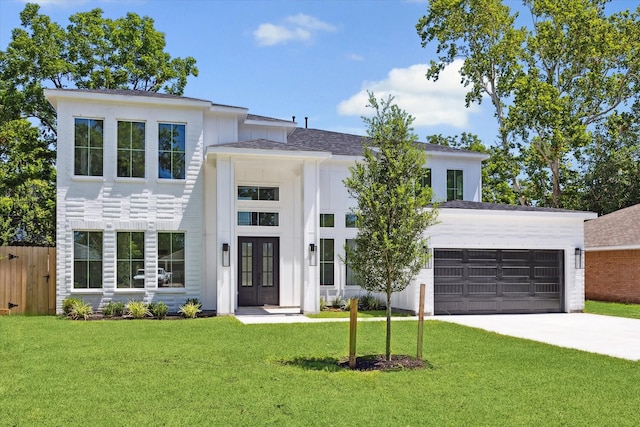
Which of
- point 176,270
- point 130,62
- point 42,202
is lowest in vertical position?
A: point 176,270

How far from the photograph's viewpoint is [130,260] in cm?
1864

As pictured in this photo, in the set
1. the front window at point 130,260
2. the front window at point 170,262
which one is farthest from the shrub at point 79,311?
the front window at point 170,262

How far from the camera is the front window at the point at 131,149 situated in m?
18.9

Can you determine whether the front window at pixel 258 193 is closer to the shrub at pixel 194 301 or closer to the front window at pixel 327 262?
the front window at pixel 327 262

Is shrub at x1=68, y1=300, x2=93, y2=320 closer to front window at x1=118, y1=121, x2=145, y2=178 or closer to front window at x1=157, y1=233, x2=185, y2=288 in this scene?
front window at x1=157, y1=233, x2=185, y2=288

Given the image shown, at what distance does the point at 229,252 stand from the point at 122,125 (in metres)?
4.87

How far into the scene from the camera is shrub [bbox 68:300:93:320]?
17.4 m

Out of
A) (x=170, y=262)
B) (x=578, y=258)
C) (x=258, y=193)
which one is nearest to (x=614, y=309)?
(x=578, y=258)

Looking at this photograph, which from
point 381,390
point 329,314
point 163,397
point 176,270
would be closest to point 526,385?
point 381,390

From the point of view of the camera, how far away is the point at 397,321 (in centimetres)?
1677

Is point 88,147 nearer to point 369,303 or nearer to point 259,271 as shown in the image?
point 259,271

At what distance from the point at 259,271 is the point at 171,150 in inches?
185

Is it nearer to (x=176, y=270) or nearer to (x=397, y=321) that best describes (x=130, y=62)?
(x=176, y=270)

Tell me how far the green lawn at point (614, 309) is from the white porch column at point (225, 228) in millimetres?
11565
